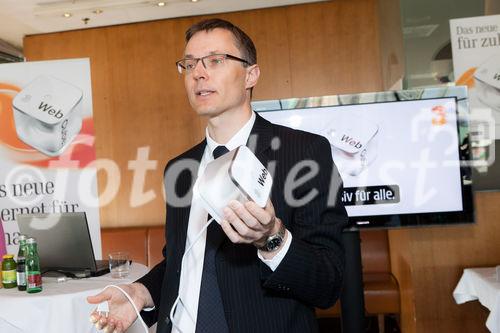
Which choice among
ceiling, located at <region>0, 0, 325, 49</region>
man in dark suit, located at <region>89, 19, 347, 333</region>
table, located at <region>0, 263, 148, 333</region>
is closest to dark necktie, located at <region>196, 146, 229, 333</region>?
man in dark suit, located at <region>89, 19, 347, 333</region>

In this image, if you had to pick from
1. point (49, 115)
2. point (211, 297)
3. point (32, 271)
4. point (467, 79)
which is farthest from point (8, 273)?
point (467, 79)

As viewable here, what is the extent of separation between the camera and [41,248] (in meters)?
2.88

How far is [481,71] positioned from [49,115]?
308 centimetres

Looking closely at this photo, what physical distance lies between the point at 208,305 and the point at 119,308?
0.23 m

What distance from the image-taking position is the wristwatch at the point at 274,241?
3.13ft

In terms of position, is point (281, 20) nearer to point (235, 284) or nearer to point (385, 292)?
point (385, 292)

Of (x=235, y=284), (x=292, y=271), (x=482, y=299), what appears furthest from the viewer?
(x=482, y=299)

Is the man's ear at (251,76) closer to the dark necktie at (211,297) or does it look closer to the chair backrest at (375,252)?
the dark necktie at (211,297)

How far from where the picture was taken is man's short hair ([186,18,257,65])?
131 centimetres

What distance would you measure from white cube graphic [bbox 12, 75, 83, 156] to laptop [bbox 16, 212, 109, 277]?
2.87 ft

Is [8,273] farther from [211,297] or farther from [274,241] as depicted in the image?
[274,241]

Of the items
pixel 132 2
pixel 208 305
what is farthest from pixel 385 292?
pixel 132 2

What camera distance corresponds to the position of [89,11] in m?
4.65

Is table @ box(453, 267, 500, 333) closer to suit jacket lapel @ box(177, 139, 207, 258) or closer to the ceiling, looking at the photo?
suit jacket lapel @ box(177, 139, 207, 258)
